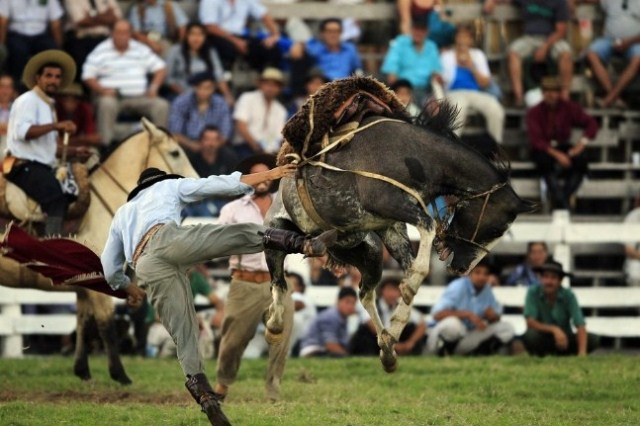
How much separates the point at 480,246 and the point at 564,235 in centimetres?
535

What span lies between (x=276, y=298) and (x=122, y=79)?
23.7ft

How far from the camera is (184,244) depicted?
35.0 ft

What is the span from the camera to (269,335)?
478 inches

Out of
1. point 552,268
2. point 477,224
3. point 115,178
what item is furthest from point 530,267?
point 477,224

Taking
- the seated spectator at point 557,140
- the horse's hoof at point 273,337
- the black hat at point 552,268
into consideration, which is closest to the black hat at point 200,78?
the seated spectator at point 557,140

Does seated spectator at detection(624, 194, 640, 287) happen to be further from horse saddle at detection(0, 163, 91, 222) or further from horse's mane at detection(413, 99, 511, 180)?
horse saddle at detection(0, 163, 91, 222)

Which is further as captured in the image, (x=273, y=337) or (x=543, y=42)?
(x=543, y=42)

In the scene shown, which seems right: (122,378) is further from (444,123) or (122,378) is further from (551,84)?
(551,84)

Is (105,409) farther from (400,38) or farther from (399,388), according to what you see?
(400,38)

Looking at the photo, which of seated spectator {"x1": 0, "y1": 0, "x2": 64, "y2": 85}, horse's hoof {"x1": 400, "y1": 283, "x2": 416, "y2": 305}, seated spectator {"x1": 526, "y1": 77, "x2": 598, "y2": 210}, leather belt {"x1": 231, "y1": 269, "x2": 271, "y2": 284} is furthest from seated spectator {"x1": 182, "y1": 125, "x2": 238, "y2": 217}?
horse's hoof {"x1": 400, "y1": 283, "x2": 416, "y2": 305}

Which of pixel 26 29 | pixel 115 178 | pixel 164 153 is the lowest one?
pixel 115 178

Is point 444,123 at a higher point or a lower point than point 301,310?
higher

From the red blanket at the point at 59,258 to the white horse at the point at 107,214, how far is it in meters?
1.18

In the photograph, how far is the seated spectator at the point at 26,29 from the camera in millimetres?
18656
